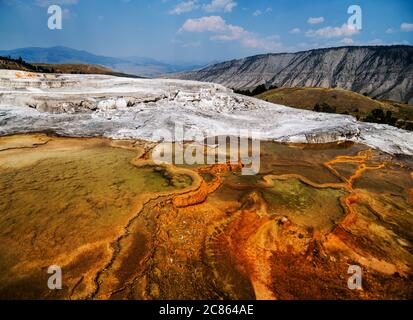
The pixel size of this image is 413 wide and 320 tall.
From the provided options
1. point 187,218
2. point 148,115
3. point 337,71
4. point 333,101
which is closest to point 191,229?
point 187,218

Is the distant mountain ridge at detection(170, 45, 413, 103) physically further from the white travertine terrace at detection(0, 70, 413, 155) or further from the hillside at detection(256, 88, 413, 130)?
the white travertine terrace at detection(0, 70, 413, 155)

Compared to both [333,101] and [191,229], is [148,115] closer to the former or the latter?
[191,229]

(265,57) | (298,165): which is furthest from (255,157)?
(265,57)

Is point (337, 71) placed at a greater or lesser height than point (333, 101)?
greater

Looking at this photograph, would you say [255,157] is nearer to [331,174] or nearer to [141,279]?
[331,174]

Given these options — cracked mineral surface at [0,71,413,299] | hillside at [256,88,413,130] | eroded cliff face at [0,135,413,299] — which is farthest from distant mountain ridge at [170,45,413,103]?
eroded cliff face at [0,135,413,299]

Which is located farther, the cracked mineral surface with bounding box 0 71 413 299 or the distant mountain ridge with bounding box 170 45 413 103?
the distant mountain ridge with bounding box 170 45 413 103

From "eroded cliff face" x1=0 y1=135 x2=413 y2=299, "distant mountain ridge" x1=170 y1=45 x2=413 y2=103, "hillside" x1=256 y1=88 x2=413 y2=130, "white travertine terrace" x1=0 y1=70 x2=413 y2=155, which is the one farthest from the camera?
"distant mountain ridge" x1=170 y1=45 x2=413 y2=103
